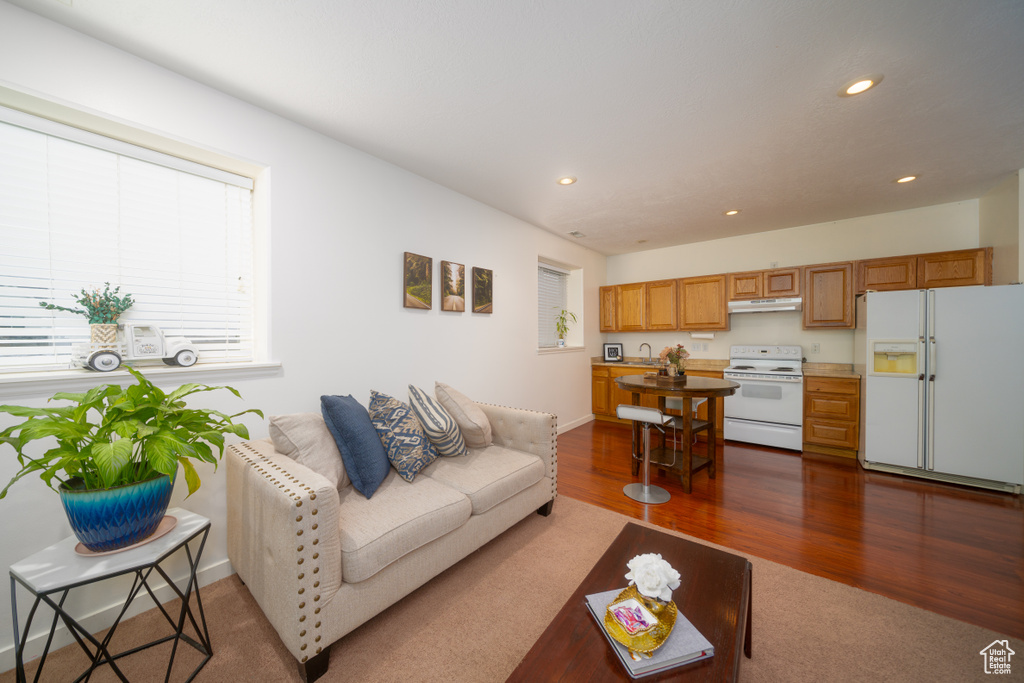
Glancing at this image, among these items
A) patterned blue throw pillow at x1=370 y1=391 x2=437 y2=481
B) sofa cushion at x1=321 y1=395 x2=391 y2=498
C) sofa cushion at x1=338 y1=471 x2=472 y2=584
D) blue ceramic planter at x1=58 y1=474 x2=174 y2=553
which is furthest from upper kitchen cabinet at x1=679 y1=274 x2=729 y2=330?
blue ceramic planter at x1=58 y1=474 x2=174 y2=553

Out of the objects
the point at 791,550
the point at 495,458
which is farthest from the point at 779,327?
the point at 495,458

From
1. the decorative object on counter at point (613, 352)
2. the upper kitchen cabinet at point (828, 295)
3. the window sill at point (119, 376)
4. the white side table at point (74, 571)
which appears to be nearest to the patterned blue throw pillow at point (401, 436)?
the window sill at point (119, 376)

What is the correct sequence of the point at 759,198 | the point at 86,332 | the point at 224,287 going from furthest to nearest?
the point at 759,198 < the point at 224,287 < the point at 86,332

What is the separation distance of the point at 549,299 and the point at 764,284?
2.74 metres

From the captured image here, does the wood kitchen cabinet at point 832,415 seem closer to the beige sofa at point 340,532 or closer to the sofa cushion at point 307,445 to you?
the beige sofa at point 340,532

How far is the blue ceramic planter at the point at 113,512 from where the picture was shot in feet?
3.93

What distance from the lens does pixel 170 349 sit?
186 centimetres

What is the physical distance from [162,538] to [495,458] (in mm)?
1632

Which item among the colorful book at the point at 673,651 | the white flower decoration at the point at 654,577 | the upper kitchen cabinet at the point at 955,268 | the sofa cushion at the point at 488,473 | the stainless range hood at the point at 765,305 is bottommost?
the colorful book at the point at 673,651

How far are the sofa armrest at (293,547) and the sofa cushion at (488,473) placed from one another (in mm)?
740

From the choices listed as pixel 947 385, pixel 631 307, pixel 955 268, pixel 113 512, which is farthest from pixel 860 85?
pixel 113 512

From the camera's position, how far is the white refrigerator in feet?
9.50

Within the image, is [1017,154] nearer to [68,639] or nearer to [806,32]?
[806,32]

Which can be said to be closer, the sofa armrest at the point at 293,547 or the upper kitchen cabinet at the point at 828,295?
the sofa armrest at the point at 293,547
